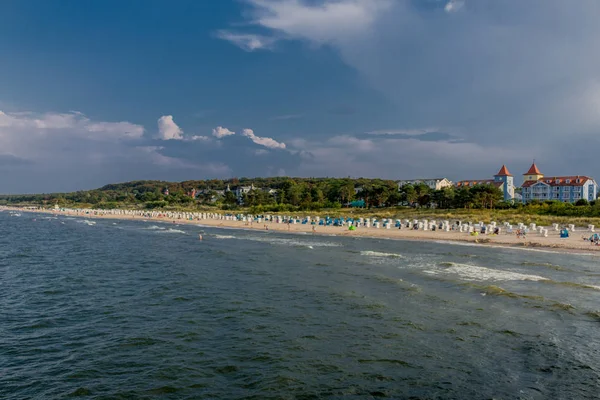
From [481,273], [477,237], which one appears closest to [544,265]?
[481,273]

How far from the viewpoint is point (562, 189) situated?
286 ft

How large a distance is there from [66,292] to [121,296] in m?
2.85

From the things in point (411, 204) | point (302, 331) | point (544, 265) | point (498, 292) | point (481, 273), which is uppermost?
point (411, 204)

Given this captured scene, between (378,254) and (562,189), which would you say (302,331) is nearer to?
(378,254)

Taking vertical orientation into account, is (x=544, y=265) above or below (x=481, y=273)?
above

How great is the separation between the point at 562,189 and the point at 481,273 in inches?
3163

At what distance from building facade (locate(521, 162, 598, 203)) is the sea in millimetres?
73906

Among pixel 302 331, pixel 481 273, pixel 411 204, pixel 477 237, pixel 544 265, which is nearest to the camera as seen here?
pixel 302 331

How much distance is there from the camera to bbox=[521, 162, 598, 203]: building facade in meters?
85.3

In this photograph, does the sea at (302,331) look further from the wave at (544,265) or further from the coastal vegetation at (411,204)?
the coastal vegetation at (411,204)

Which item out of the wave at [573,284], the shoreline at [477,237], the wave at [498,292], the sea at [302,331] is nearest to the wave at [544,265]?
the sea at [302,331]

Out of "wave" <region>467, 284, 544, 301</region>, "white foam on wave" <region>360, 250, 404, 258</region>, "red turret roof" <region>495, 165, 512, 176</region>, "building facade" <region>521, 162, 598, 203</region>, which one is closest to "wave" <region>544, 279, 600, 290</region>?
"wave" <region>467, 284, 544, 301</region>

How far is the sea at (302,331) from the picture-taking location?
354 inches

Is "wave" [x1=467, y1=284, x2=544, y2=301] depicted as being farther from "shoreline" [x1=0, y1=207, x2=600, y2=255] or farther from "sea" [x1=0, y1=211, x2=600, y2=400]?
"shoreline" [x1=0, y1=207, x2=600, y2=255]
